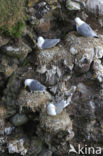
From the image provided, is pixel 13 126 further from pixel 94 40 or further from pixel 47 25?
pixel 94 40

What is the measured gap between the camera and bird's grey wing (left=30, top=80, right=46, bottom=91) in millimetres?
3361

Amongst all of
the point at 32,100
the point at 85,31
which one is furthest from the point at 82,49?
the point at 32,100

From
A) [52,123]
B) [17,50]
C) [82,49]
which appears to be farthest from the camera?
[82,49]

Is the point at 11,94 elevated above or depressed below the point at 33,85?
below

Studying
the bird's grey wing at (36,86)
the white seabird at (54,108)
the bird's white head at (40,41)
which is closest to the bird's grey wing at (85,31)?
the bird's white head at (40,41)

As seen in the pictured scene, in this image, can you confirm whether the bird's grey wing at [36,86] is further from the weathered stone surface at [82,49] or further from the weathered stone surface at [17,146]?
the weathered stone surface at [17,146]

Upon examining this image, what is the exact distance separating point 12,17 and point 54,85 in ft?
5.71

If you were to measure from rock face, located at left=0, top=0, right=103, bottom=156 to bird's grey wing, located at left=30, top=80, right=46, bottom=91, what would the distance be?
0.44 ft

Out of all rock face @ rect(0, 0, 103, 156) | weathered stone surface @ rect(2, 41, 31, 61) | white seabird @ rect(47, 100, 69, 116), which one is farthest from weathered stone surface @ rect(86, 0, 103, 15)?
white seabird @ rect(47, 100, 69, 116)

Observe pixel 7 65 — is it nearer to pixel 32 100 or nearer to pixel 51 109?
pixel 32 100

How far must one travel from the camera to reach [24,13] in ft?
10.3

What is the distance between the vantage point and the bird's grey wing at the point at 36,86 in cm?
336

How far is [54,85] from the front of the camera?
367 centimetres

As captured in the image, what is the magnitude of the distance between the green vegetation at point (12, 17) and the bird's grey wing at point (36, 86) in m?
1.05
